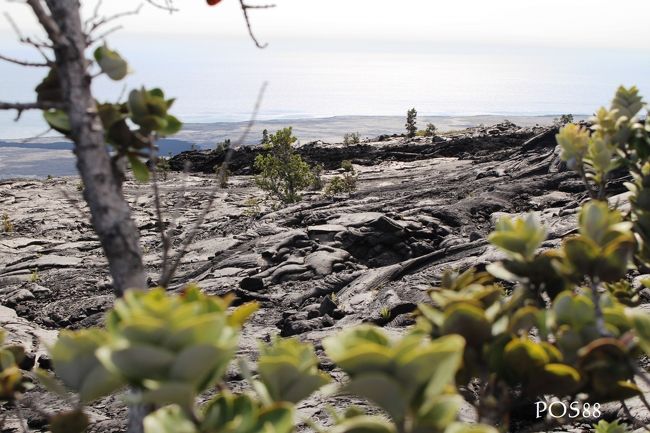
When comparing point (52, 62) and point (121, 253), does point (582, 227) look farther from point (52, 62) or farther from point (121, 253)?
point (52, 62)

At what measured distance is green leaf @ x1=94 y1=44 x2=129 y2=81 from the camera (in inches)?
65.3

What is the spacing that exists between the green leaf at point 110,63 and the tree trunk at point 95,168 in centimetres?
12

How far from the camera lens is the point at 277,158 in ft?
71.8

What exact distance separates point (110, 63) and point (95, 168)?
0.40 m

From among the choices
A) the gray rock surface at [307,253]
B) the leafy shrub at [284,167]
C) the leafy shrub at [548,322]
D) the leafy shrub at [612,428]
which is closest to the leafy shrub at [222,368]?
the leafy shrub at [548,322]

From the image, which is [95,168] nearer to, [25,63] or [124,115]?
[124,115]

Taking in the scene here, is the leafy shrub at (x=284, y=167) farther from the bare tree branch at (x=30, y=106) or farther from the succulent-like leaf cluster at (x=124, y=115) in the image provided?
the bare tree branch at (x=30, y=106)

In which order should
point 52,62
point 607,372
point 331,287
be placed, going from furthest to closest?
1. point 331,287
2. point 52,62
3. point 607,372

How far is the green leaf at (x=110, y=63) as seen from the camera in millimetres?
1659

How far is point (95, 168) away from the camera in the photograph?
1.43 m

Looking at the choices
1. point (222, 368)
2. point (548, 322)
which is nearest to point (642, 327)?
point (548, 322)

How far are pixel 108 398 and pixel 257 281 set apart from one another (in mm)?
4534

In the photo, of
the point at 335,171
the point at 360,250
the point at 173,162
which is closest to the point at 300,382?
the point at 360,250

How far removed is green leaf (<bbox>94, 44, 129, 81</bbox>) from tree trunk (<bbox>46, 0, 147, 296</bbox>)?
Result: 0.40 ft
